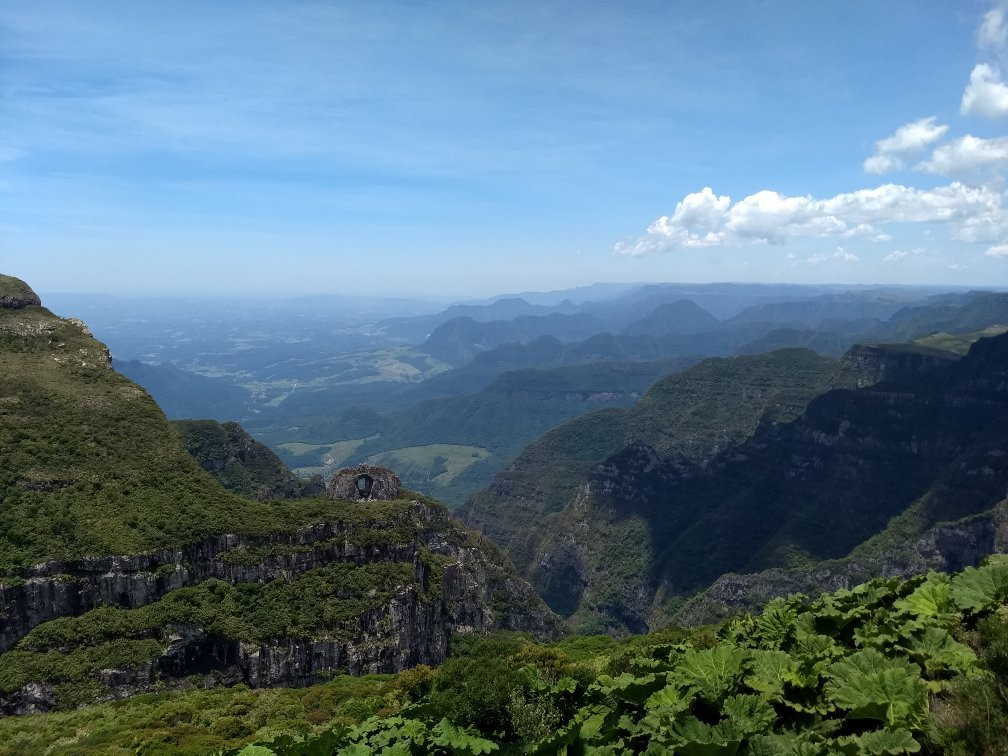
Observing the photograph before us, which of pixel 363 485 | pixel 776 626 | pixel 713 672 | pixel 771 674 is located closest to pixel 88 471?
pixel 363 485

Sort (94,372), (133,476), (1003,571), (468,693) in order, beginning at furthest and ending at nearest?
(94,372) < (133,476) < (468,693) < (1003,571)

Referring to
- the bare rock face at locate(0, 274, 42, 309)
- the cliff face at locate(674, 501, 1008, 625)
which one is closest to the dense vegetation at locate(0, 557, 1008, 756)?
the bare rock face at locate(0, 274, 42, 309)

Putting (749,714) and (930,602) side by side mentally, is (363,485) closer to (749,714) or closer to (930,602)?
(930,602)

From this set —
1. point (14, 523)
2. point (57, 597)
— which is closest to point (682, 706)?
point (57, 597)

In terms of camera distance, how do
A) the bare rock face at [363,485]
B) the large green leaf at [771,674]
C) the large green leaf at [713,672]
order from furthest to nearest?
the bare rock face at [363,485] < the large green leaf at [713,672] < the large green leaf at [771,674]

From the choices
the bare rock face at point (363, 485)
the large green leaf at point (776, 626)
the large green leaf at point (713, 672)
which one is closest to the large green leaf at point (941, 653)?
the large green leaf at point (713, 672)

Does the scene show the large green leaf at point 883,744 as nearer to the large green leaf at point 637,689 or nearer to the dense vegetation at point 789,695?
the dense vegetation at point 789,695

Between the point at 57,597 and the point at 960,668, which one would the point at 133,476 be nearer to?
the point at 57,597
